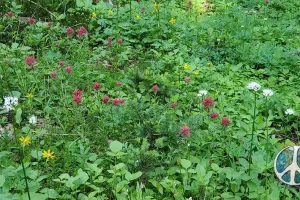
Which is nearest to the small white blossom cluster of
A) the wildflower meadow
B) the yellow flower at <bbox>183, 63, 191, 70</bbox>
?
the wildflower meadow

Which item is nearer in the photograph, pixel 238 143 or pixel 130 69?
pixel 238 143

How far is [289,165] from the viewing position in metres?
2.55

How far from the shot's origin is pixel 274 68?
15.3 feet

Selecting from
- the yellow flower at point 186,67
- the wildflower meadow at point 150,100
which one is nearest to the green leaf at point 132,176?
the wildflower meadow at point 150,100

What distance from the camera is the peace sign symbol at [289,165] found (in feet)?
8.34

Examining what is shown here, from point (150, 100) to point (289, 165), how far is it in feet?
5.86

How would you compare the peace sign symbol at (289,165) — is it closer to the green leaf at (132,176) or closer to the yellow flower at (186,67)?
the green leaf at (132,176)

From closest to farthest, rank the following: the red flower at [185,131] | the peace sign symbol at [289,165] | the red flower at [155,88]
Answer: the peace sign symbol at [289,165] < the red flower at [185,131] < the red flower at [155,88]

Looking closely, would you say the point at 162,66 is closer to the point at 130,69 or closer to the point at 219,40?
the point at 130,69

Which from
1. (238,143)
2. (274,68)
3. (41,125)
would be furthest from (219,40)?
(41,125)

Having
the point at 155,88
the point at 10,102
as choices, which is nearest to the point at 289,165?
the point at 155,88

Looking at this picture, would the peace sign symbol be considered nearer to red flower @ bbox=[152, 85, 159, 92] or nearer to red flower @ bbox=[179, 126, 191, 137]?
red flower @ bbox=[179, 126, 191, 137]

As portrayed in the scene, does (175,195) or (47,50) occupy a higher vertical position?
(47,50)

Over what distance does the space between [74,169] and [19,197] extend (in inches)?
22.8
